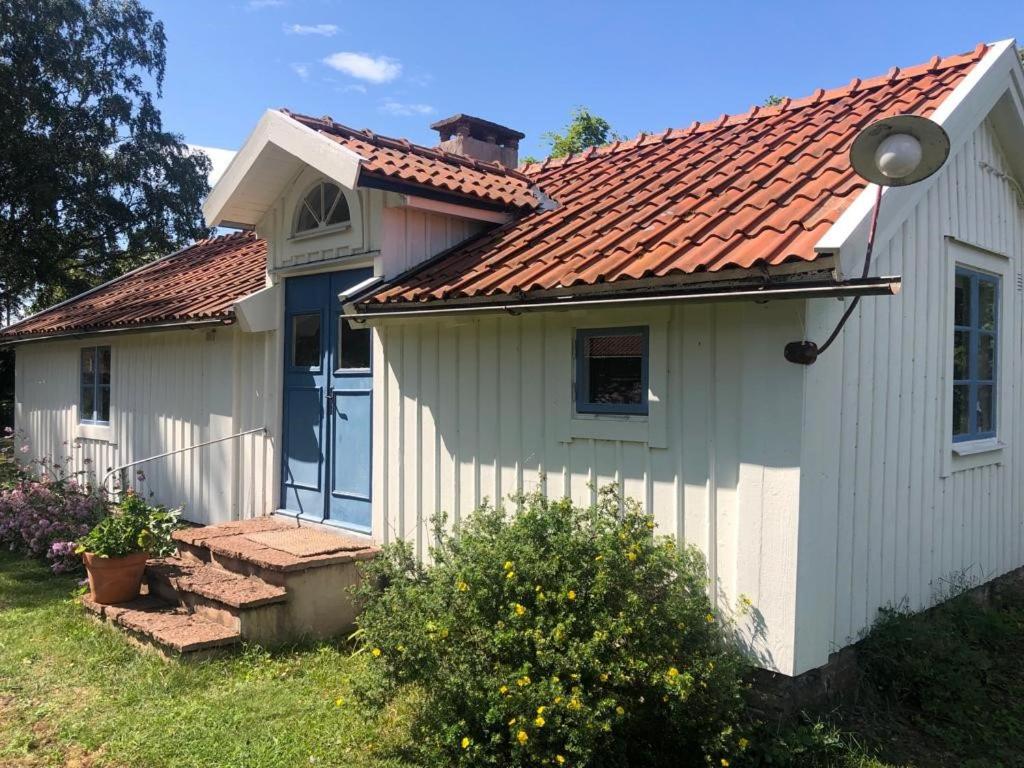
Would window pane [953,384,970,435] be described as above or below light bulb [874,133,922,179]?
below

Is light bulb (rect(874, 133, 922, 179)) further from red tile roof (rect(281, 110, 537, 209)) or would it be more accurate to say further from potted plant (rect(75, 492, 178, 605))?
potted plant (rect(75, 492, 178, 605))

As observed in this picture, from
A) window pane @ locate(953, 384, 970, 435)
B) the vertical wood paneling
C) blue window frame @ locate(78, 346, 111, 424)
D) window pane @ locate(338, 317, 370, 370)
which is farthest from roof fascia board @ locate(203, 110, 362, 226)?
window pane @ locate(953, 384, 970, 435)

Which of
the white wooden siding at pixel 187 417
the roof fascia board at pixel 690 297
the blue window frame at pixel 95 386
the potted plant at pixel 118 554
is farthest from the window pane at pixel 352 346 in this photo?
the blue window frame at pixel 95 386

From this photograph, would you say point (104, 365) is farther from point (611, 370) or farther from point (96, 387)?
point (611, 370)

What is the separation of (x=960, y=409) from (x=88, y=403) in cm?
1090

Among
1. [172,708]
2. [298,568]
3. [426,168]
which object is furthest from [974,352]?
[172,708]

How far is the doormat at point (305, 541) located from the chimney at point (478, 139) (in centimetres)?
464

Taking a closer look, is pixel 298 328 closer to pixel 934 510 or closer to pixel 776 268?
pixel 776 268

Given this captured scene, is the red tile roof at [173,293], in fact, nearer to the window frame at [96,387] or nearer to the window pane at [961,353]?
the window frame at [96,387]

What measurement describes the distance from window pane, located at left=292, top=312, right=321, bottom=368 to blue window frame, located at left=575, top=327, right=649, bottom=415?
318 centimetres

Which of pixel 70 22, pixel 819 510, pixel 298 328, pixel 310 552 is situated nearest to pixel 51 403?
pixel 298 328

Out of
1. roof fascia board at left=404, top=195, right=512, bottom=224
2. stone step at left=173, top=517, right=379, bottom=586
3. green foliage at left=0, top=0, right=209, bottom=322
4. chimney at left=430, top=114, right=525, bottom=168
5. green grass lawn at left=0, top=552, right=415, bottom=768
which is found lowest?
green grass lawn at left=0, top=552, right=415, bottom=768

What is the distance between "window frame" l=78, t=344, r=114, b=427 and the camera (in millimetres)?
10469

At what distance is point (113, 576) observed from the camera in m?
6.36
